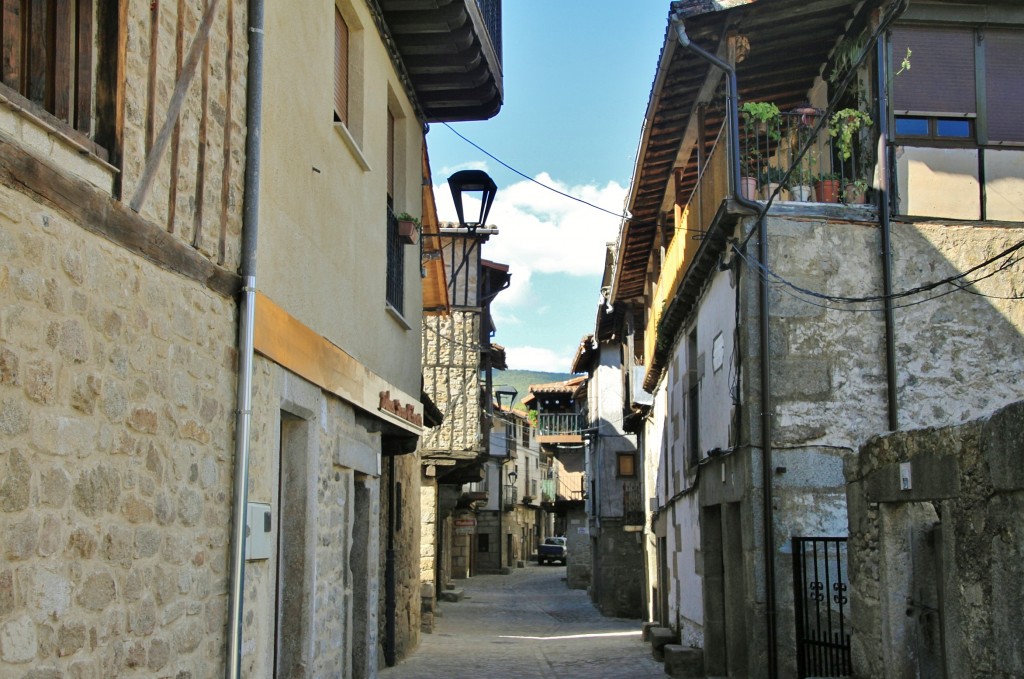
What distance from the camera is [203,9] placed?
5.60 metres

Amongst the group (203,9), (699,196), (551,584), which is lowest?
(551,584)

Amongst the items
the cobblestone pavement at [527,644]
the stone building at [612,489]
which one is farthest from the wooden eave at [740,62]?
the stone building at [612,489]

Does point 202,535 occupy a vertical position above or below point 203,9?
below

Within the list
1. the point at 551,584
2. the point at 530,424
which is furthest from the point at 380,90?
the point at 530,424

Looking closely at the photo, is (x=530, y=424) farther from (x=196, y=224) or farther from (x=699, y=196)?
(x=196, y=224)

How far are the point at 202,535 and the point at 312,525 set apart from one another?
2.11m

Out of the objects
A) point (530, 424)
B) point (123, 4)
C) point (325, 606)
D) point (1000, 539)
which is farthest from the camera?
point (530, 424)

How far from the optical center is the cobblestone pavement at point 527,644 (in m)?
13.4

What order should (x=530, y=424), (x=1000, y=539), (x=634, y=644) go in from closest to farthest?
(x=1000, y=539) < (x=634, y=644) < (x=530, y=424)

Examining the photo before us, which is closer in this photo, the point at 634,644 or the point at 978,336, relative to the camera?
the point at 978,336

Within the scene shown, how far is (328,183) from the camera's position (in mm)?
7926

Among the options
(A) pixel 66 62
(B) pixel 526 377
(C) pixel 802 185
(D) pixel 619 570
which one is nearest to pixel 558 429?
(D) pixel 619 570

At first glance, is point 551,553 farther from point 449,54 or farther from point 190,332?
point 190,332

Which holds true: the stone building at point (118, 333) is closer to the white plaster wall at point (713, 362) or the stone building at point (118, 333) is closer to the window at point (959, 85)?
the white plaster wall at point (713, 362)
